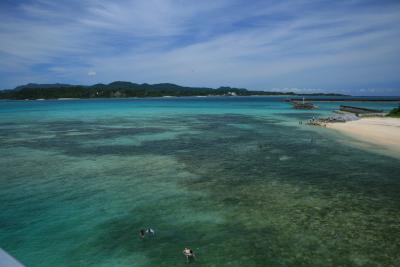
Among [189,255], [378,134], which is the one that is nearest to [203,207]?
[189,255]

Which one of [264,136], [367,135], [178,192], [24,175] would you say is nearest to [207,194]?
[178,192]

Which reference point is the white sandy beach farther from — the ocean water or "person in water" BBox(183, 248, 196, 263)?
"person in water" BBox(183, 248, 196, 263)

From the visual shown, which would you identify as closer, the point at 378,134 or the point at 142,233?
the point at 142,233

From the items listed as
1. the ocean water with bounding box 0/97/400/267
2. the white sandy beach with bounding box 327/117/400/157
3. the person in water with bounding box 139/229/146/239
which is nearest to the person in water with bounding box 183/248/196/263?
the ocean water with bounding box 0/97/400/267

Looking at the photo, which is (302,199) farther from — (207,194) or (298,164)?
(298,164)

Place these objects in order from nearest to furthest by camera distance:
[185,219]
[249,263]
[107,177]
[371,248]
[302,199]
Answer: [249,263] → [371,248] → [185,219] → [302,199] → [107,177]

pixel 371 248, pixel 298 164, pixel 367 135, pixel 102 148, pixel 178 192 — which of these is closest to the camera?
pixel 371 248

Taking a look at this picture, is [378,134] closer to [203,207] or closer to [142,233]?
[203,207]

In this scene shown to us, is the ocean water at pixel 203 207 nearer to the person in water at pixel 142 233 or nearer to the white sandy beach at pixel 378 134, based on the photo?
the person in water at pixel 142 233
